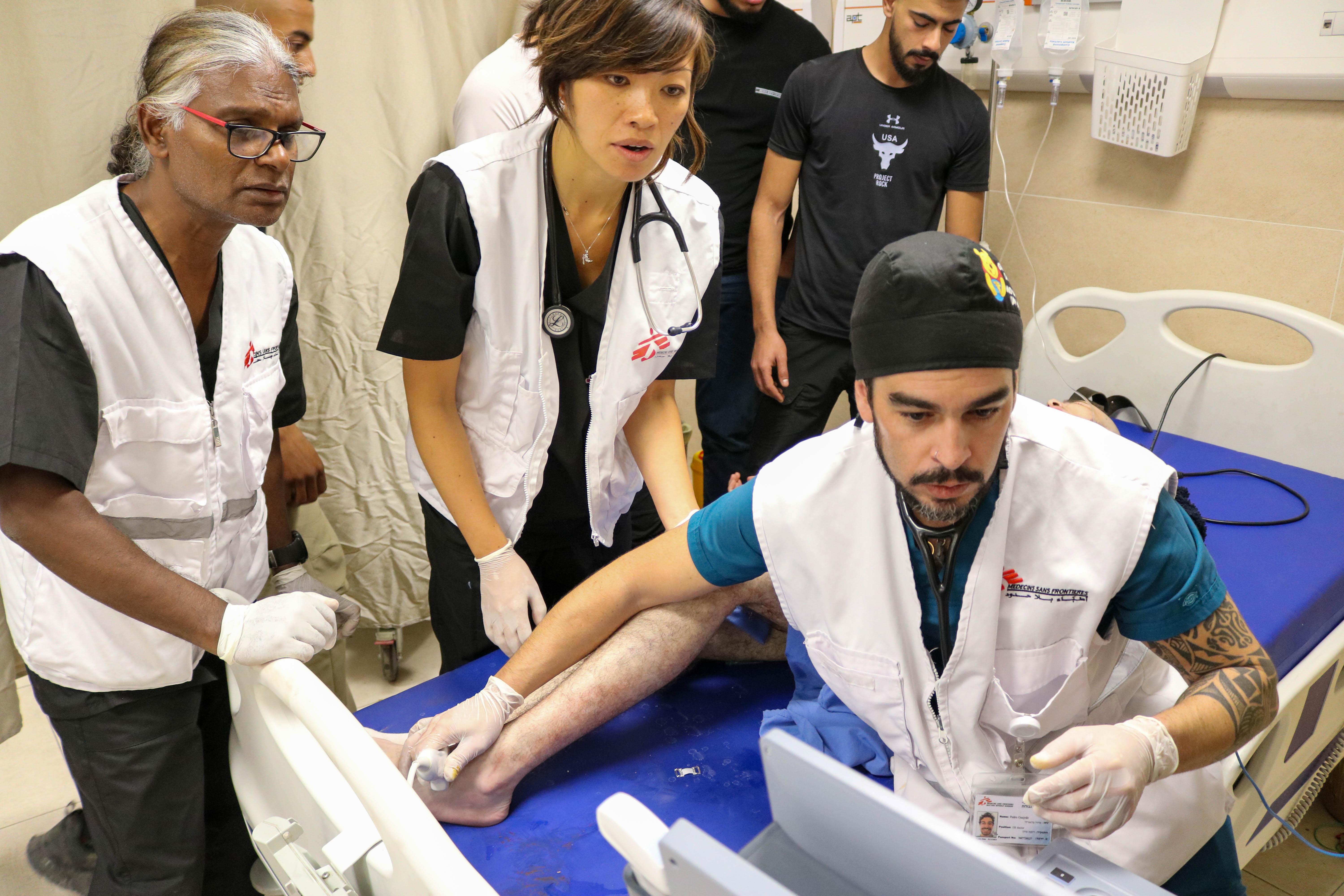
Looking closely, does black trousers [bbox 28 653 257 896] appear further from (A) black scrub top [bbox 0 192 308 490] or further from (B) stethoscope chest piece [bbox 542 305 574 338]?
(B) stethoscope chest piece [bbox 542 305 574 338]

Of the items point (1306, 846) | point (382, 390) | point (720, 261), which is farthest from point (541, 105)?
point (1306, 846)

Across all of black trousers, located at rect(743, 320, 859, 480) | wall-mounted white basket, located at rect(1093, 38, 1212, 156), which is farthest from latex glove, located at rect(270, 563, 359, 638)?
wall-mounted white basket, located at rect(1093, 38, 1212, 156)

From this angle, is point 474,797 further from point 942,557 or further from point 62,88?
point 62,88

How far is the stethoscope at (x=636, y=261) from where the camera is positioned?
4.89 ft

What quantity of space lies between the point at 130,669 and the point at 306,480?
628 mm

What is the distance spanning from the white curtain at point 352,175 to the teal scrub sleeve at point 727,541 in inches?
55.5

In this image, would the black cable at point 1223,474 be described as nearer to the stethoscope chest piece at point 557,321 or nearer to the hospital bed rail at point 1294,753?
the hospital bed rail at point 1294,753

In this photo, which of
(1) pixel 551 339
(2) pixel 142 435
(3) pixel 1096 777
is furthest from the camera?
(1) pixel 551 339

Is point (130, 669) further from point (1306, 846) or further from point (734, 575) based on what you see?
point (1306, 846)

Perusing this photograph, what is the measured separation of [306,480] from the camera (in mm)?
1896

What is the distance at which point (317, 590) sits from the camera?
5.48 feet

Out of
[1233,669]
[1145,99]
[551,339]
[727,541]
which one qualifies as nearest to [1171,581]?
[1233,669]

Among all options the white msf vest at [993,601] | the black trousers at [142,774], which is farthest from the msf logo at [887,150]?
the black trousers at [142,774]

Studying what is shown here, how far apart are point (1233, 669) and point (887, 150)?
1642 mm
